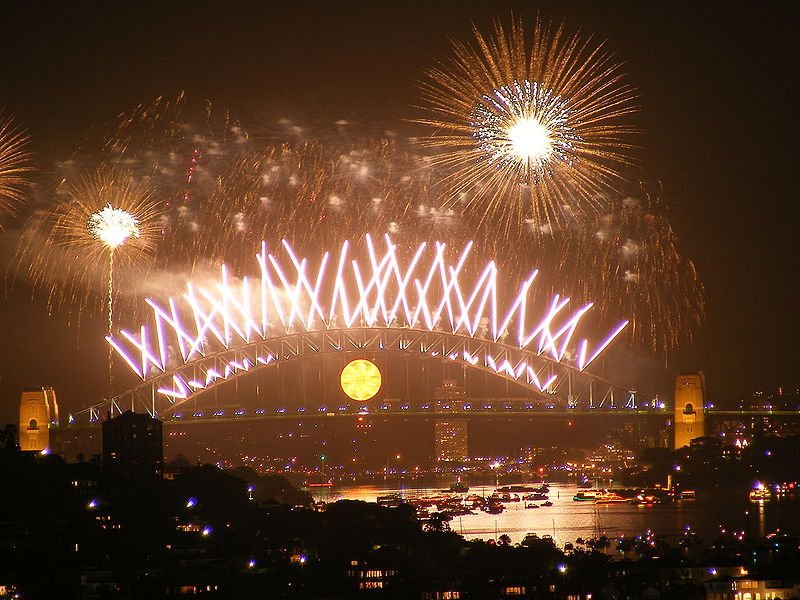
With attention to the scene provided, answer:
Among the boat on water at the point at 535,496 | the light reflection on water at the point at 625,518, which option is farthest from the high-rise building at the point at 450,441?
the boat on water at the point at 535,496

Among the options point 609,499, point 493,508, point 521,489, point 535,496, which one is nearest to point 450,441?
point 521,489

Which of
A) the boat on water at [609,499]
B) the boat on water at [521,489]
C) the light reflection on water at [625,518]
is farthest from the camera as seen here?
the boat on water at [521,489]

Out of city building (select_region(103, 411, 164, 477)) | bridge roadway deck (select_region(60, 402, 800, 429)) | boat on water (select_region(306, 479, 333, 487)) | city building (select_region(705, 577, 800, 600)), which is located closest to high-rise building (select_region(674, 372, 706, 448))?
bridge roadway deck (select_region(60, 402, 800, 429))

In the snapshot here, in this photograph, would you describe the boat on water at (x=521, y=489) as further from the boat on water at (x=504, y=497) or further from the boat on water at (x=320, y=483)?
the boat on water at (x=320, y=483)

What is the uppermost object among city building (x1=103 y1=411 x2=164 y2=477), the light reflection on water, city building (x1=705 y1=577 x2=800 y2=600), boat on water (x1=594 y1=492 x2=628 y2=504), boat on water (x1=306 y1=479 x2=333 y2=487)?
city building (x1=103 y1=411 x2=164 y2=477)

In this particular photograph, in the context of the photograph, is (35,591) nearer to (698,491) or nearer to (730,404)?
(698,491)

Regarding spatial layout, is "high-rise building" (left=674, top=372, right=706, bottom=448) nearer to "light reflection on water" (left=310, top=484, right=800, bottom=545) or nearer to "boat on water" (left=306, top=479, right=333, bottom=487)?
"light reflection on water" (left=310, top=484, right=800, bottom=545)

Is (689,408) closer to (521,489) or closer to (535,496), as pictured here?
(521,489)
